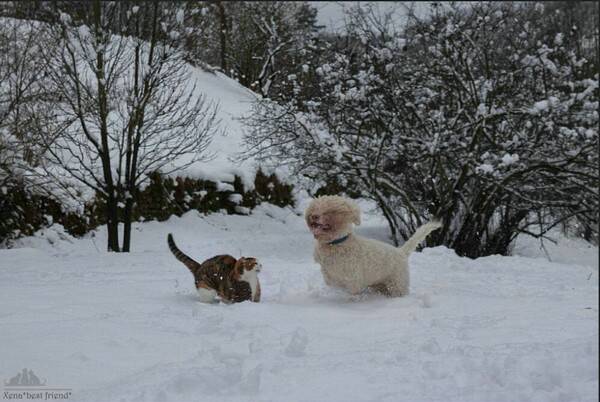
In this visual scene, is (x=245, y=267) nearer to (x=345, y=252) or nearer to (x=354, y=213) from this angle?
(x=345, y=252)

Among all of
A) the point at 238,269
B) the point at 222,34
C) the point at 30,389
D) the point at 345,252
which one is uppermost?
the point at 222,34

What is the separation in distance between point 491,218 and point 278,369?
392 inches

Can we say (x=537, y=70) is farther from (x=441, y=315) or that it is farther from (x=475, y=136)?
(x=441, y=315)

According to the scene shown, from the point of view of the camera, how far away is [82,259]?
8844 millimetres

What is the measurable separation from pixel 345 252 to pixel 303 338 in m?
2.01

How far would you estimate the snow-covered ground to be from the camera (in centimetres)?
265

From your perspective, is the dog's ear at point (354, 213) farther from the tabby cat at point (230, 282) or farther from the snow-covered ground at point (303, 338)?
the tabby cat at point (230, 282)

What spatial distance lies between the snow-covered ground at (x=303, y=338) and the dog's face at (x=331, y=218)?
63 cm

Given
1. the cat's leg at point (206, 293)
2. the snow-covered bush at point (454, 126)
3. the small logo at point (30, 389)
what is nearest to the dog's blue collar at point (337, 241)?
the cat's leg at point (206, 293)

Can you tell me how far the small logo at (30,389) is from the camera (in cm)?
264

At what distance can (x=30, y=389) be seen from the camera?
108 inches

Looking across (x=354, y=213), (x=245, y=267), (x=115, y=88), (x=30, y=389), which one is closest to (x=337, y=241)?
(x=354, y=213)

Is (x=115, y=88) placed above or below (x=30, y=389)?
above

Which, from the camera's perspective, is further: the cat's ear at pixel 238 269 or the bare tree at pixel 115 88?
the bare tree at pixel 115 88
